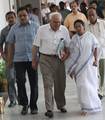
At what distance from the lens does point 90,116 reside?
318 inches

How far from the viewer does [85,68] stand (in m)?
8.18

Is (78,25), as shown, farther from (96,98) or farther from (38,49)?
(96,98)

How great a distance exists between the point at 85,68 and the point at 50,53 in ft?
2.17

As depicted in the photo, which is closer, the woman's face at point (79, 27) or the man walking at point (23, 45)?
the woman's face at point (79, 27)

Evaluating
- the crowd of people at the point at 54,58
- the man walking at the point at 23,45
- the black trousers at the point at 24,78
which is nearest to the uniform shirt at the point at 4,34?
the crowd of people at the point at 54,58

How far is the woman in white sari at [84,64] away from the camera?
26.7 ft

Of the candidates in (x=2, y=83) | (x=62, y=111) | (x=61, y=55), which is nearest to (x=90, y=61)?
(x=61, y=55)

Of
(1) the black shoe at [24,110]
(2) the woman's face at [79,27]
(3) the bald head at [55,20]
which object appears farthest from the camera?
(1) the black shoe at [24,110]

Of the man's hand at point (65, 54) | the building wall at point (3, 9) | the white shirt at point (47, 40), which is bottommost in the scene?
the man's hand at point (65, 54)

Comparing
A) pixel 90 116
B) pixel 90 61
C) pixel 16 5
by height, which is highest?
pixel 16 5

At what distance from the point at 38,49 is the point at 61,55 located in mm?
399

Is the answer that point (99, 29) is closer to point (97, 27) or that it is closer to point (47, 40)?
point (97, 27)

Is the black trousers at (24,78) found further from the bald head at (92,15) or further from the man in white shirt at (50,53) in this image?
the bald head at (92,15)

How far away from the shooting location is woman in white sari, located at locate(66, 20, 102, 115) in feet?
26.7
